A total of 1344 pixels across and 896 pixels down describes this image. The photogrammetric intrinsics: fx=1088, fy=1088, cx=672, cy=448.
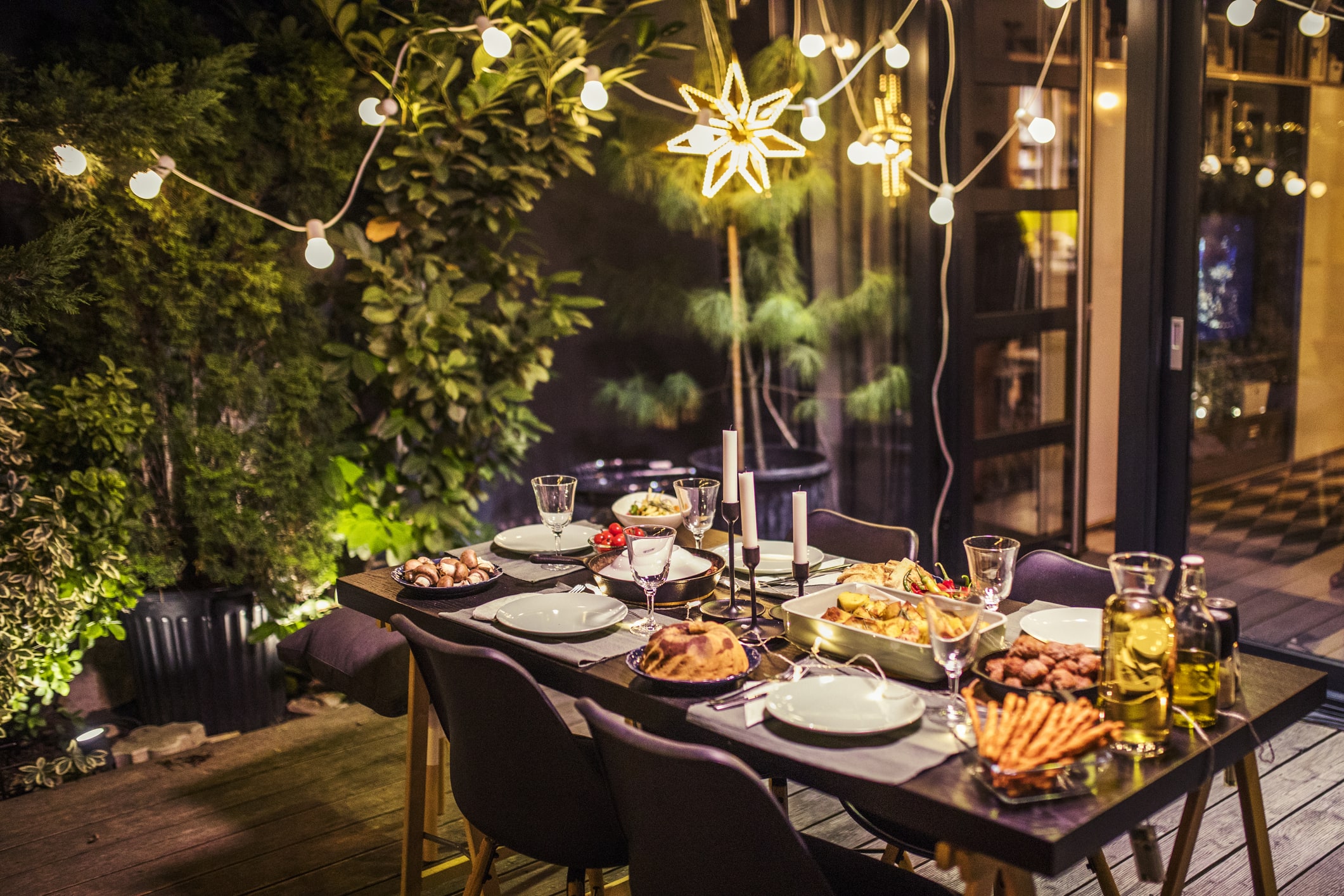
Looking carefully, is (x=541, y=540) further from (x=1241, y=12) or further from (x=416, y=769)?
(x=1241, y=12)

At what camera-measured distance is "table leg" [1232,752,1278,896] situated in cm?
166

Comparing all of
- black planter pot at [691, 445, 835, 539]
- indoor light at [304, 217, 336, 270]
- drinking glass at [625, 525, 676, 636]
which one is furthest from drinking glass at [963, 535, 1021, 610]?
black planter pot at [691, 445, 835, 539]

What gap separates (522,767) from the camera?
176 cm

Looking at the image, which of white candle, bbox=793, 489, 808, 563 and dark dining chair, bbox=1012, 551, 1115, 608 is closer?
white candle, bbox=793, 489, 808, 563

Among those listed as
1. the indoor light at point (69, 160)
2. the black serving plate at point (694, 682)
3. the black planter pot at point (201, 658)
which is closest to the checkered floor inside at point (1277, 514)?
the black serving plate at point (694, 682)

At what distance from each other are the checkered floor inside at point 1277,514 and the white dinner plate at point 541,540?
2125 mm

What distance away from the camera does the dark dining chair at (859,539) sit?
2.54 m

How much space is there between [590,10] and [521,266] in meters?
0.88

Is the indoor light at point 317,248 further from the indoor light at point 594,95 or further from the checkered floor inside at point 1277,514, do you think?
the checkered floor inside at point 1277,514

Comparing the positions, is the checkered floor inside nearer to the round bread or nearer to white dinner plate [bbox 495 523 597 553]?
white dinner plate [bbox 495 523 597 553]

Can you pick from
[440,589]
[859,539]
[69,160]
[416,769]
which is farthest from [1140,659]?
[69,160]

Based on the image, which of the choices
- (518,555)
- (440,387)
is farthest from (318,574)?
(518,555)

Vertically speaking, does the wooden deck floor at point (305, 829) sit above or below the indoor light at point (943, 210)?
below

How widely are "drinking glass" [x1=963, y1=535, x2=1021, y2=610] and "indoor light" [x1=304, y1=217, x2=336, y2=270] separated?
6.34 feet
